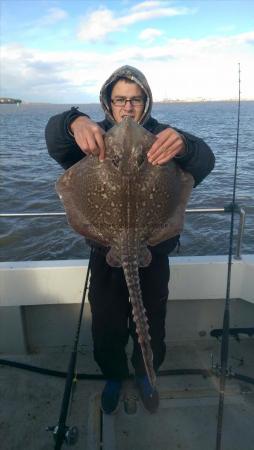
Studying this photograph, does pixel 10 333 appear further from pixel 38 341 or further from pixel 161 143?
pixel 161 143

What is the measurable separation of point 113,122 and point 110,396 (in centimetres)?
277

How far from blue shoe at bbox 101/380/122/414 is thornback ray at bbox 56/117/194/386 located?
139cm

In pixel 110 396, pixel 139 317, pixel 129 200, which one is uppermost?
pixel 129 200

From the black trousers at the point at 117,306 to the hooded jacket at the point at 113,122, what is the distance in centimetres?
32

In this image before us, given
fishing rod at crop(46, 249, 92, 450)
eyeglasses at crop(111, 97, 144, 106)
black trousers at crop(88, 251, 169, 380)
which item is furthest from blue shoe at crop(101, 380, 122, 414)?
eyeglasses at crop(111, 97, 144, 106)

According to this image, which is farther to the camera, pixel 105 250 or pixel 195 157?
pixel 105 250

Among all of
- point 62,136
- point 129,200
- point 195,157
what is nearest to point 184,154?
point 195,157

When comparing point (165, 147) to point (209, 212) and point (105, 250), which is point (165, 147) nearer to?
point (105, 250)

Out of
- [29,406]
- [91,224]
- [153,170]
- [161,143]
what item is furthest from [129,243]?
[29,406]

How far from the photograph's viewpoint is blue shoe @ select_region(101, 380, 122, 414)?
12.5ft

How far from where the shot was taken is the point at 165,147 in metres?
2.59

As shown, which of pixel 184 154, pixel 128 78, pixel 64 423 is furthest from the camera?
pixel 128 78

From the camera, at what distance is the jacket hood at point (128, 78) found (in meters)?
3.19

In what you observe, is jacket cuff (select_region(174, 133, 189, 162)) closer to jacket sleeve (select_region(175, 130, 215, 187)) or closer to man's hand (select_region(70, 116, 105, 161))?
jacket sleeve (select_region(175, 130, 215, 187))
